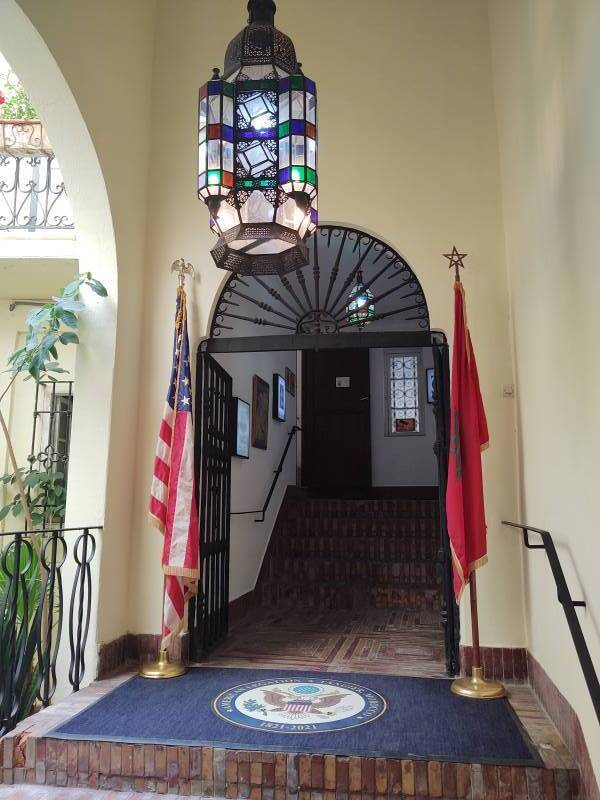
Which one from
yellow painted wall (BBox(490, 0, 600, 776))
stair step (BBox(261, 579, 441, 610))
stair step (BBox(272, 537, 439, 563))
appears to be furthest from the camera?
stair step (BBox(272, 537, 439, 563))

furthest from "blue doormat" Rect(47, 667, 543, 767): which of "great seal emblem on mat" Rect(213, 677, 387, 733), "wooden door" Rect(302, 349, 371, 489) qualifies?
"wooden door" Rect(302, 349, 371, 489)

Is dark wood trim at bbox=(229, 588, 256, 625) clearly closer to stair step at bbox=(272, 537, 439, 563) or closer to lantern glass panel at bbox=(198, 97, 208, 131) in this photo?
stair step at bbox=(272, 537, 439, 563)

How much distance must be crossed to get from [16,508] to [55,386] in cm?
131

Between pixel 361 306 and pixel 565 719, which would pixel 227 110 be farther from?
pixel 565 719

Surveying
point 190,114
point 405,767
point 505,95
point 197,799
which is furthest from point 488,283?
point 197,799

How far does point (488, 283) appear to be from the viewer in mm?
4082

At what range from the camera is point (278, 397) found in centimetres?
763

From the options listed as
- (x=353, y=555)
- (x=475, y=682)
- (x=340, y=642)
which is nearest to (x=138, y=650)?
(x=340, y=642)

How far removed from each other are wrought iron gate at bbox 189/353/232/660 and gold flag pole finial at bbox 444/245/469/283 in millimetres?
1751

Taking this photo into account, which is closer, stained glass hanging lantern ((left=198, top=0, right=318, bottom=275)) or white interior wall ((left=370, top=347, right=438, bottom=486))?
stained glass hanging lantern ((left=198, top=0, right=318, bottom=275))

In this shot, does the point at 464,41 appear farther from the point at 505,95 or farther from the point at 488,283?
the point at 488,283

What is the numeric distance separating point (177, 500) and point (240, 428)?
6.16ft

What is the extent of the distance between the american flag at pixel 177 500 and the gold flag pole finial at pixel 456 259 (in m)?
1.79

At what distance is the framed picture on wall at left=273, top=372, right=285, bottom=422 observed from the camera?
7479 mm
